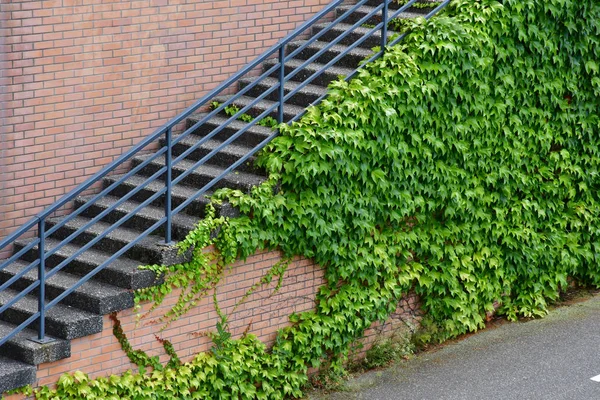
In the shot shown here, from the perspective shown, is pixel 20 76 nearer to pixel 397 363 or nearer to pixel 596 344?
pixel 397 363

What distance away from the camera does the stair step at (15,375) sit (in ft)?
24.1

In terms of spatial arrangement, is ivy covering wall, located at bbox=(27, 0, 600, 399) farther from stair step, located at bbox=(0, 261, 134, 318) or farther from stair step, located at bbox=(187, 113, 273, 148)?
stair step, located at bbox=(187, 113, 273, 148)

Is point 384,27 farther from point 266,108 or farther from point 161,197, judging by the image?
point 161,197

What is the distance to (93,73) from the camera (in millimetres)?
9133

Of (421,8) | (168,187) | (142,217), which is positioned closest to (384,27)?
(421,8)

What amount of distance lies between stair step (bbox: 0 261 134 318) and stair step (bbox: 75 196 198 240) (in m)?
0.64

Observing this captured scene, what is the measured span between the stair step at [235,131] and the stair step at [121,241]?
1.17m

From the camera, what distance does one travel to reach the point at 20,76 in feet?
28.5

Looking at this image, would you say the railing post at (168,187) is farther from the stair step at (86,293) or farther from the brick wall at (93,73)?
the brick wall at (93,73)

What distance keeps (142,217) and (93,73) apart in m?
1.32

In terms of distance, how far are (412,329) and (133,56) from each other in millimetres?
3595

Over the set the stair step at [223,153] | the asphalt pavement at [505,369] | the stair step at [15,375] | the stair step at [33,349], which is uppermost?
the stair step at [223,153]

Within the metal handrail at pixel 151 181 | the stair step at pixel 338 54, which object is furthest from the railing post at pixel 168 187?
the stair step at pixel 338 54

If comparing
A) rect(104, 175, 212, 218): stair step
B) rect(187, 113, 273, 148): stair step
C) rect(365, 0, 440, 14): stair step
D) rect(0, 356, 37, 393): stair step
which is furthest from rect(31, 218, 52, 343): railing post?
rect(365, 0, 440, 14): stair step
